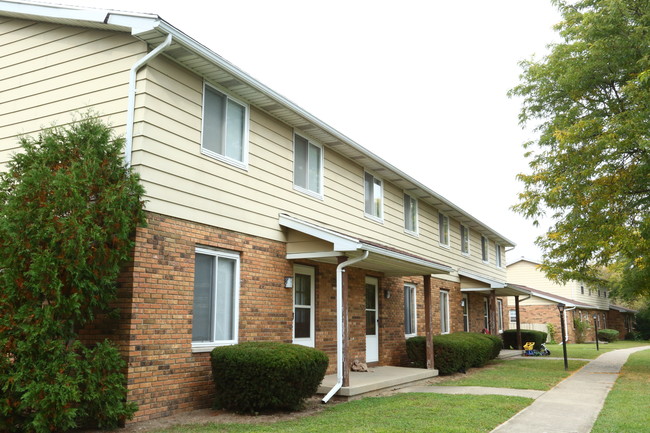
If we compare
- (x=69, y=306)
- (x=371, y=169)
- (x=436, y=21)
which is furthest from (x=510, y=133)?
(x=69, y=306)

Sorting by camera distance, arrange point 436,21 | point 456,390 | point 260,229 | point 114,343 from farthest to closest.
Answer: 1. point 436,21
2. point 456,390
3. point 260,229
4. point 114,343

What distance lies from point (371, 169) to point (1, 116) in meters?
9.01

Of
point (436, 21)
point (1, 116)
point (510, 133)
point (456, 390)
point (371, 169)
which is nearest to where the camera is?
point (1, 116)

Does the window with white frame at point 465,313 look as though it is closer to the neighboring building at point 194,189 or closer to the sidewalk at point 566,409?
the sidewalk at point 566,409

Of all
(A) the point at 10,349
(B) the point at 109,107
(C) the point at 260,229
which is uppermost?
(B) the point at 109,107

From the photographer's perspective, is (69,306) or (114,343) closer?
(69,306)

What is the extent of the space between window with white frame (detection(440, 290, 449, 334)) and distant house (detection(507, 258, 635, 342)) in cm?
1311

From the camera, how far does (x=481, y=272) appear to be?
24.7 metres

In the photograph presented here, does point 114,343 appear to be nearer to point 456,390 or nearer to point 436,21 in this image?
point 456,390

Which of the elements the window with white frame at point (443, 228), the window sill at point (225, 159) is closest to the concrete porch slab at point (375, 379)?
the window sill at point (225, 159)

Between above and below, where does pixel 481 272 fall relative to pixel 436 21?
below

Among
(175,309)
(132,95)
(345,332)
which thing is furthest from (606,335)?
(132,95)

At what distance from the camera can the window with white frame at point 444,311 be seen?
19.8m

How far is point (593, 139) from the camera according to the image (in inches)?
639
